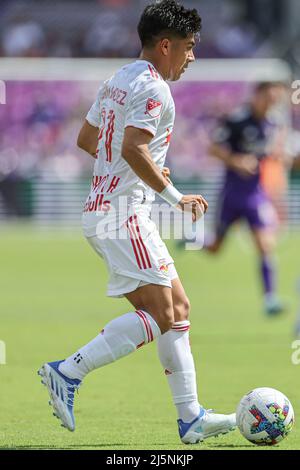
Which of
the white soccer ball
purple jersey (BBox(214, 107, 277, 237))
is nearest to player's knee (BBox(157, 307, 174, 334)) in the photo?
the white soccer ball

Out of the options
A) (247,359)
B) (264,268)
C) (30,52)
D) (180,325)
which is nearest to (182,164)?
(30,52)

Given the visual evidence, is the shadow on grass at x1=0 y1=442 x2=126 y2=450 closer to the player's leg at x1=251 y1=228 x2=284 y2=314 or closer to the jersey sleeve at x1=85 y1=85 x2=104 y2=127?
the jersey sleeve at x1=85 y1=85 x2=104 y2=127

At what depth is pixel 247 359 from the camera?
10.1 meters

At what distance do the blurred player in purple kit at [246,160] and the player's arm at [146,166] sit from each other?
7.77 metres

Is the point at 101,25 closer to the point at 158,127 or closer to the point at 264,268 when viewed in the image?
the point at 264,268

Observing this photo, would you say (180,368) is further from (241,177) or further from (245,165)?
(241,177)

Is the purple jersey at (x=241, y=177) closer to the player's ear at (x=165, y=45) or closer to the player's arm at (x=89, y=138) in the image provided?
the player's arm at (x=89, y=138)

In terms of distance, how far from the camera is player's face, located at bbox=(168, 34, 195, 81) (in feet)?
21.0

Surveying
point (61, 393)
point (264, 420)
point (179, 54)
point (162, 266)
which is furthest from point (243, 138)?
point (61, 393)

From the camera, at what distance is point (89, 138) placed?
22.6 ft

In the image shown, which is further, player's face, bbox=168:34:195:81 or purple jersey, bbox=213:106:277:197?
purple jersey, bbox=213:106:277:197

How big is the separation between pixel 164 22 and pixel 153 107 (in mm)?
491

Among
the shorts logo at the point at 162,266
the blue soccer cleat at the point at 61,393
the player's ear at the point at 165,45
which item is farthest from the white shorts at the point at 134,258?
the player's ear at the point at 165,45

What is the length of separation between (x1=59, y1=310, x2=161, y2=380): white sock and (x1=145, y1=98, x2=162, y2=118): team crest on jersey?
41.5 inches
